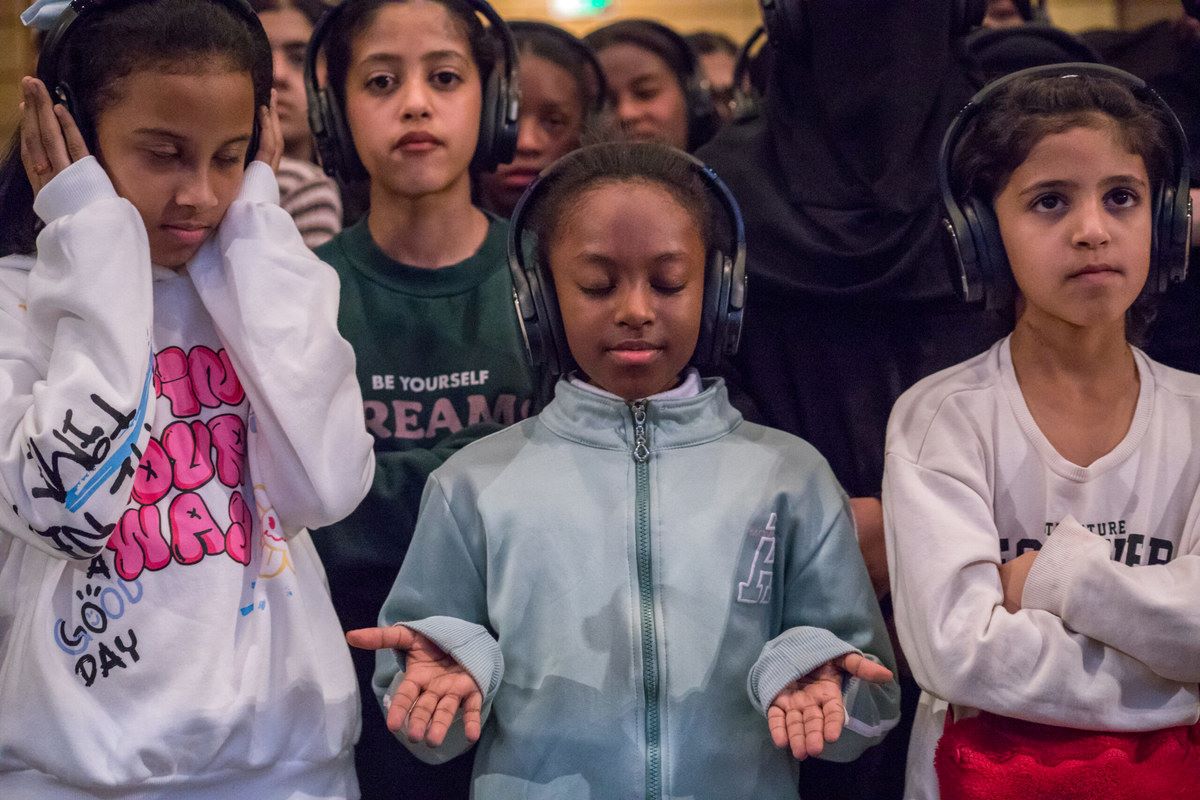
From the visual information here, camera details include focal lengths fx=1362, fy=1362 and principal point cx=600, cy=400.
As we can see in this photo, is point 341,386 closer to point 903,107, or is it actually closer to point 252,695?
point 252,695

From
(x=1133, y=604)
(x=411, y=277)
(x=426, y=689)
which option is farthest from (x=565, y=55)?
(x=1133, y=604)

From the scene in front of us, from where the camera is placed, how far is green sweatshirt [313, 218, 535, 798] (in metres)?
2.46

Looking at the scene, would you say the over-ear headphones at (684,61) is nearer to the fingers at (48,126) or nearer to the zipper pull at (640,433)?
the zipper pull at (640,433)

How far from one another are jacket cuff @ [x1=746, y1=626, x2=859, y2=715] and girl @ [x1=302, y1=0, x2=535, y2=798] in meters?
0.71

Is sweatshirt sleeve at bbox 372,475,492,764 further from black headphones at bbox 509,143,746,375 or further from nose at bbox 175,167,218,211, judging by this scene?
nose at bbox 175,167,218,211

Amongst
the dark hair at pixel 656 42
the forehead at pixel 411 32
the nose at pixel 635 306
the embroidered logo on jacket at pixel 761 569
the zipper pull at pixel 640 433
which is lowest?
the embroidered logo on jacket at pixel 761 569

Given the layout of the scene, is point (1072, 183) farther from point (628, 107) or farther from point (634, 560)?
point (628, 107)

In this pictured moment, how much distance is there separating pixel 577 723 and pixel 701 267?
0.78 metres

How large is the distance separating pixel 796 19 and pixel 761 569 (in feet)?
3.87

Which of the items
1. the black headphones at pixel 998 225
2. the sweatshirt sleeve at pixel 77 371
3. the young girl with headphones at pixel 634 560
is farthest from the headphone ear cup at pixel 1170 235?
the sweatshirt sleeve at pixel 77 371

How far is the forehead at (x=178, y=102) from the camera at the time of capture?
6.75ft

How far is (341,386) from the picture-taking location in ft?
7.03

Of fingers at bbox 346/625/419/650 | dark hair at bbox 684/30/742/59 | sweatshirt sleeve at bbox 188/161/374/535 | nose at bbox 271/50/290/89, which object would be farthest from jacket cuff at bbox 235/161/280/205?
Answer: dark hair at bbox 684/30/742/59

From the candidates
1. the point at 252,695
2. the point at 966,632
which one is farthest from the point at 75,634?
the point at 966,632
